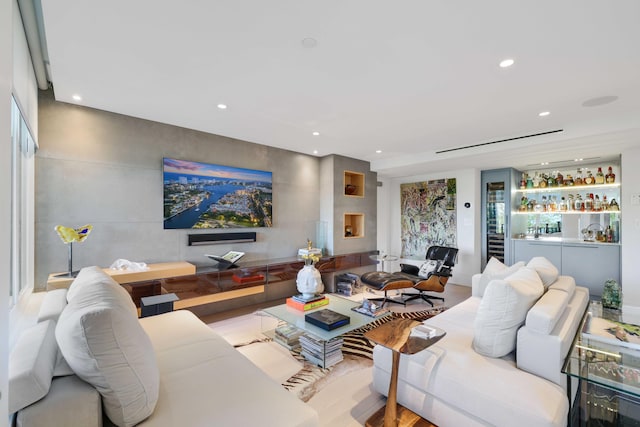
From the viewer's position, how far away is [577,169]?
5047 millimetres

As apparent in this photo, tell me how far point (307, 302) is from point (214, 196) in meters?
2.08

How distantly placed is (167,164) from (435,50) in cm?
318

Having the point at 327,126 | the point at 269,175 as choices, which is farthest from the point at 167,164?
the point at 327,126

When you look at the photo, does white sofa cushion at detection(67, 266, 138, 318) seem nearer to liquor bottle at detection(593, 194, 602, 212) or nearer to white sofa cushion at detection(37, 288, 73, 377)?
white sofa cushion at detection(37, 288, 73, 377)

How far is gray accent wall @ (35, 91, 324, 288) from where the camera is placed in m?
2.94

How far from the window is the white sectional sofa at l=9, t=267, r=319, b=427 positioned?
1225 mm

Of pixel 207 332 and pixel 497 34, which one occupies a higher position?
pixel 497 34

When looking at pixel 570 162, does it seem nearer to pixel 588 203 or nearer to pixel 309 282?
pixel 588 203

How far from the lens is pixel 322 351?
2.57 meters

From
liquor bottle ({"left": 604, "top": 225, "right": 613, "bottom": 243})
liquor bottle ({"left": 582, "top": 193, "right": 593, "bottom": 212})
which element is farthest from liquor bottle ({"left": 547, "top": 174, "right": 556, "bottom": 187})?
liquor bottle ({"left": 604, "top": 225, "right": 613, "bottom": 243})

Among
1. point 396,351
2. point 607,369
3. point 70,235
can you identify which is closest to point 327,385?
point 396,351

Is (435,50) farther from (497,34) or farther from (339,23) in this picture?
(339,23)

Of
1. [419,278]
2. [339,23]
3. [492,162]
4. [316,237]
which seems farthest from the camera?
[316,237]

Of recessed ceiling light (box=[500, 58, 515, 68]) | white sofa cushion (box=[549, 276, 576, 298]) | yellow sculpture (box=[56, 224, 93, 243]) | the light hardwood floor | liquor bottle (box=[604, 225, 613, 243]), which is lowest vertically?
the light hardwood floor
